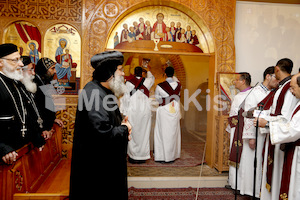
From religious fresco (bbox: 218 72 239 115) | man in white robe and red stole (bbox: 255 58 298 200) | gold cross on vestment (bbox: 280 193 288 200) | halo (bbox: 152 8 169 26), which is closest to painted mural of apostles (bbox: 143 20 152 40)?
halo (bbox: 152 8 169 26)

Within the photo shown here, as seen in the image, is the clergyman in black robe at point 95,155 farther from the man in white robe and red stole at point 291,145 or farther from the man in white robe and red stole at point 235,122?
the man in white robe and red stole at point 235,122

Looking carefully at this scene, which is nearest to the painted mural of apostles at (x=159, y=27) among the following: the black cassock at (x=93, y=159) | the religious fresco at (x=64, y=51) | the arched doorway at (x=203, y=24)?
the arched doorway at (x=203, y=24)

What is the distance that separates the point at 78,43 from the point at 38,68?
57.0 inches

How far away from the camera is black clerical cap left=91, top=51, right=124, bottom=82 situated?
2.55 m

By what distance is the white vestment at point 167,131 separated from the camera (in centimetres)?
605

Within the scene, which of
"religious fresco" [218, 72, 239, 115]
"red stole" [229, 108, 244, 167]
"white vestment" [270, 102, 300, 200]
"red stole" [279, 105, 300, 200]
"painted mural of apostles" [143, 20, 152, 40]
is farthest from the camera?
"painted mural of apostles" [143, 20, 152, 40]

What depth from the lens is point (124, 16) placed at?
5.45 m

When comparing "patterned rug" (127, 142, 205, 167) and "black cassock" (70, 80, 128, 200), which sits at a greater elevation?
"black cassock" (70, 80, 128, 200)

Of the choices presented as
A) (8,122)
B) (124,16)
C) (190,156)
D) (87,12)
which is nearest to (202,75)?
(190,156)

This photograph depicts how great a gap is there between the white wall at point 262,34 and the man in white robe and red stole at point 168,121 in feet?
5.17

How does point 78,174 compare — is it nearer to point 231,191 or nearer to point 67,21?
point 231,191

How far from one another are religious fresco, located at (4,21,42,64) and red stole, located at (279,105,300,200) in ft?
17.0

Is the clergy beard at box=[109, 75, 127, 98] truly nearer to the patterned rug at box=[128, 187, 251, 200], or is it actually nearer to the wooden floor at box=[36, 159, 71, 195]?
the wooden floor at box=[36, 159, 71, 195]

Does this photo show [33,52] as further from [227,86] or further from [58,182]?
[227,86]
